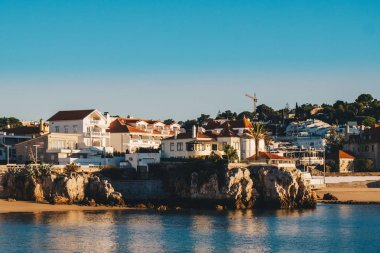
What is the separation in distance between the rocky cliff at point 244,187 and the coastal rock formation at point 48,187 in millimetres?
9144

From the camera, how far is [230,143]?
106375 millimetres

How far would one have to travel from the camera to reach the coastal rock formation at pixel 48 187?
272 feet

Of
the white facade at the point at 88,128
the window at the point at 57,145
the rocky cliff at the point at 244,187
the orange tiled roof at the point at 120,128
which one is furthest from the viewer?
the orange tiled roof at the point at 120,128

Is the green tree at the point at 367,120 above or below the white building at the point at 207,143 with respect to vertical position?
above

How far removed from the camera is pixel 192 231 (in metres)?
65.6

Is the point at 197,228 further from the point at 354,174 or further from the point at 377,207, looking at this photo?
the point at 354,174

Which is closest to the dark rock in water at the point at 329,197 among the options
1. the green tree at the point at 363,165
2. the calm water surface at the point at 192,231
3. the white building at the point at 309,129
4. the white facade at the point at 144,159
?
→ the calm water surface at the point at 192,231

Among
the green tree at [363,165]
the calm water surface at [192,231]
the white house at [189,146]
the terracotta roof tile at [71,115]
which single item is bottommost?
→ the calm water surface at [192,231]

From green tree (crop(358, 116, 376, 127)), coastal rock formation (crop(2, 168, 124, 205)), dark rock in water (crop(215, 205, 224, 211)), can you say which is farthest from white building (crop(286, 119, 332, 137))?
coastal rock formation (crop(2, 168, 124, 205))

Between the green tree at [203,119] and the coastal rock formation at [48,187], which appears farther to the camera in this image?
the green tree at [203,119]

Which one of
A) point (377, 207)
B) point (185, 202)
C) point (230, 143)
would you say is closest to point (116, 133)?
point (230, 143)

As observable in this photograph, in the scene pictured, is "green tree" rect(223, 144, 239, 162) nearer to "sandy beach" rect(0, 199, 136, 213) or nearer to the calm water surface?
the calm water surface

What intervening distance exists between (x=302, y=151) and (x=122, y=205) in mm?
44105

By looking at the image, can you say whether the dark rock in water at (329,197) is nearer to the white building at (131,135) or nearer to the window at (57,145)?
the white building at (131,135)
